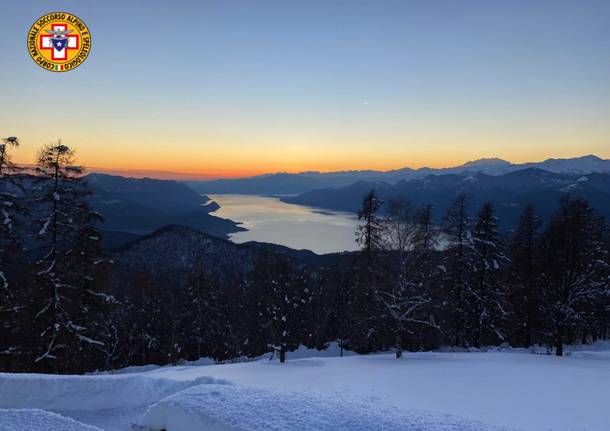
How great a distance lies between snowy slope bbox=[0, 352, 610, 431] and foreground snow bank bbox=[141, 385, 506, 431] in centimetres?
5

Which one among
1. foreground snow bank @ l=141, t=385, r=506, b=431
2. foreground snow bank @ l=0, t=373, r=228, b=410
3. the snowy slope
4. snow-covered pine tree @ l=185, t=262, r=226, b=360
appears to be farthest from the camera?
snow-covered pine tree @ l=185, t=262, r=226, b=360

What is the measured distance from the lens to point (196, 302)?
45188 mm

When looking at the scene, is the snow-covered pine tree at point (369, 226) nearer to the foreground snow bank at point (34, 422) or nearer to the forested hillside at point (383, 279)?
the forested hillside at point (383, 279)

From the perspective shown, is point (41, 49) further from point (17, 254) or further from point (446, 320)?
point (446, 320)

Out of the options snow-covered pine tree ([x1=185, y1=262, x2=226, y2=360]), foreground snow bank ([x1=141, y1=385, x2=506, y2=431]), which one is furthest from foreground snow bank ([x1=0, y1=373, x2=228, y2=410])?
snow-covered pine tree ([x1=185, y1=262, x2=226, y2=360])

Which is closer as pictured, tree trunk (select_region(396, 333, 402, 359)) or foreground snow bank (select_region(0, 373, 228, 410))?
foreground snow bank (select_region(0, 373, 228, 410))

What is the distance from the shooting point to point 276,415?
8289 millimetres

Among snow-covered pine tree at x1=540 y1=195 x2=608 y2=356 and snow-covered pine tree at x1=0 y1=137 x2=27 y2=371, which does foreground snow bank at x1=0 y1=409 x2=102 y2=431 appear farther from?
snow-covered pine tree at x1=540 y1=195 x2=608 y2=356

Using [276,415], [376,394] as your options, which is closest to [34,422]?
[276,415]

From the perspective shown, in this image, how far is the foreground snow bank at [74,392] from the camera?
11.8 m

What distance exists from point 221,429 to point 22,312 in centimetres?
1657

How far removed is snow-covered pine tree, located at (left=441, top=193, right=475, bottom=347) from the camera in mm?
28016

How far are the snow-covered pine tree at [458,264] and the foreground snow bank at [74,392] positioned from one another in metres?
22.1

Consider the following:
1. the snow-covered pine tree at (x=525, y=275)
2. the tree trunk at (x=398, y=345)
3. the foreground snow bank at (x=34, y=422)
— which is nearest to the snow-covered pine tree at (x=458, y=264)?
the snow-covered pine tree at (x=525, y=275)
